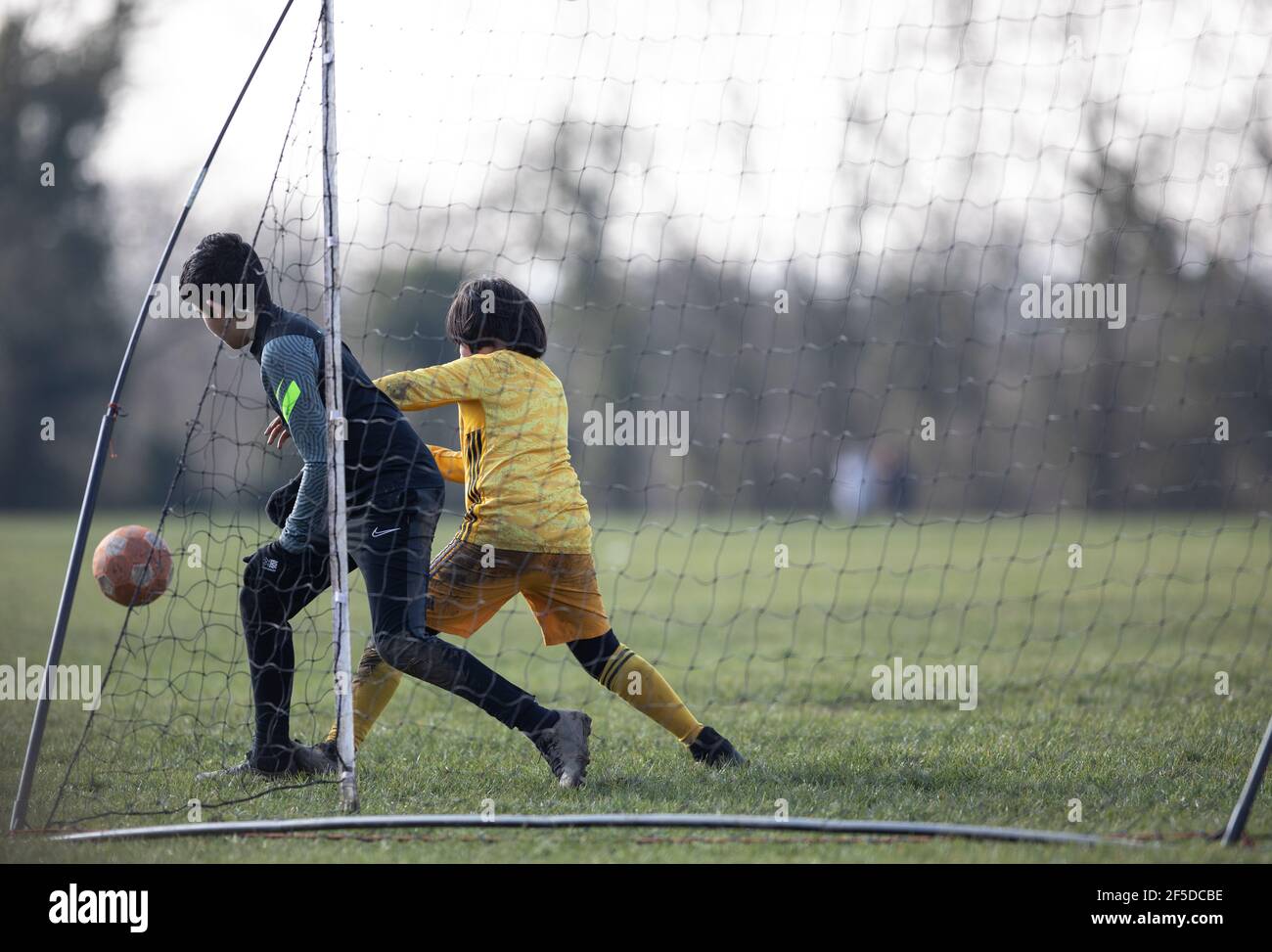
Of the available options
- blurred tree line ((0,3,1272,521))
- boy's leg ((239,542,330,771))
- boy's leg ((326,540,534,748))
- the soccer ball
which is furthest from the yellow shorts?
blurred tree line ((0,3,1272,521))

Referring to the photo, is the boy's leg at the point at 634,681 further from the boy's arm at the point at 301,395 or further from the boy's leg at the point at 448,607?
the boy's arm at the point at 301,395

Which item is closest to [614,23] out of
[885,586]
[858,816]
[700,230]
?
[700,230]

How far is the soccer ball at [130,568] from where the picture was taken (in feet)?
→ 14.9

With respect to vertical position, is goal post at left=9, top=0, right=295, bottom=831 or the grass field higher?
goal post at left=9, top=0, right=295, bottom=831

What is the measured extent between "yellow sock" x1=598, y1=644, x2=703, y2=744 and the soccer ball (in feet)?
5.75

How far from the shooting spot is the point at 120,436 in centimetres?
2809

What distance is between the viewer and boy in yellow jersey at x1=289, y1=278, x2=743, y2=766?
4.48 metres

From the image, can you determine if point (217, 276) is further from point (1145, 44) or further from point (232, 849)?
point (1145, 44)

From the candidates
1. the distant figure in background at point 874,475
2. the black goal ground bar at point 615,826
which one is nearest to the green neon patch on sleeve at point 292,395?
the black goal ground bar at point 615,826

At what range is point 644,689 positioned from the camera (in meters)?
4.64

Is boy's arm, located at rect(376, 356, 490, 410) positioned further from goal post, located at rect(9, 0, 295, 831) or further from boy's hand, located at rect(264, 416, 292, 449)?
goal post, located at rect(9, 0, 295, 831)

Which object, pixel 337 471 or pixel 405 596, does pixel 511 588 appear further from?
pixel 337 471

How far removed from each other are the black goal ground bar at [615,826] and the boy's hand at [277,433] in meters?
1.39

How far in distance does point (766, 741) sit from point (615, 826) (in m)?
1.70
